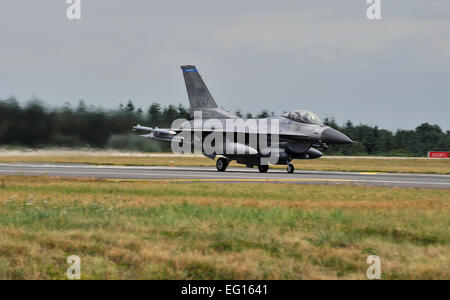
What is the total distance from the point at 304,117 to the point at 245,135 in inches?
143

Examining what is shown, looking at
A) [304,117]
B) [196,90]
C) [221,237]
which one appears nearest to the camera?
[221,237]

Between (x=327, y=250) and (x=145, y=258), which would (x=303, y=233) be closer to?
(x=327, y=250)

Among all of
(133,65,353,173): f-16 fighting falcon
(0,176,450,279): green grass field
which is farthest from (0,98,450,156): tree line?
(0,176,450,279): green grass field

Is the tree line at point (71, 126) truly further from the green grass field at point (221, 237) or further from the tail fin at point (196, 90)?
the green grass field at point (221, 237)

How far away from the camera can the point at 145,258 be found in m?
11.0

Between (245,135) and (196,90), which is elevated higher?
(196,90)

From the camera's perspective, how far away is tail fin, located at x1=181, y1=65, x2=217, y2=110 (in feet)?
124

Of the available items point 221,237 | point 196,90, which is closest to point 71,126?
point 196,90

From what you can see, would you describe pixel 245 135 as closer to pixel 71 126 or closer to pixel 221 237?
pixel 71 126

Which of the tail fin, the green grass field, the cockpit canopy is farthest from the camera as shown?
the tail fin

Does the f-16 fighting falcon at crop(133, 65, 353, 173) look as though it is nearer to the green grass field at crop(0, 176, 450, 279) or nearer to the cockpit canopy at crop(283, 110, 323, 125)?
the cockpit canopy at crop(283, 110, 323, 125)

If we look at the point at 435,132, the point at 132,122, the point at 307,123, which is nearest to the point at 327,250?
the point at 307,123

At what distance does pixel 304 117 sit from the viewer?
33.5 m
